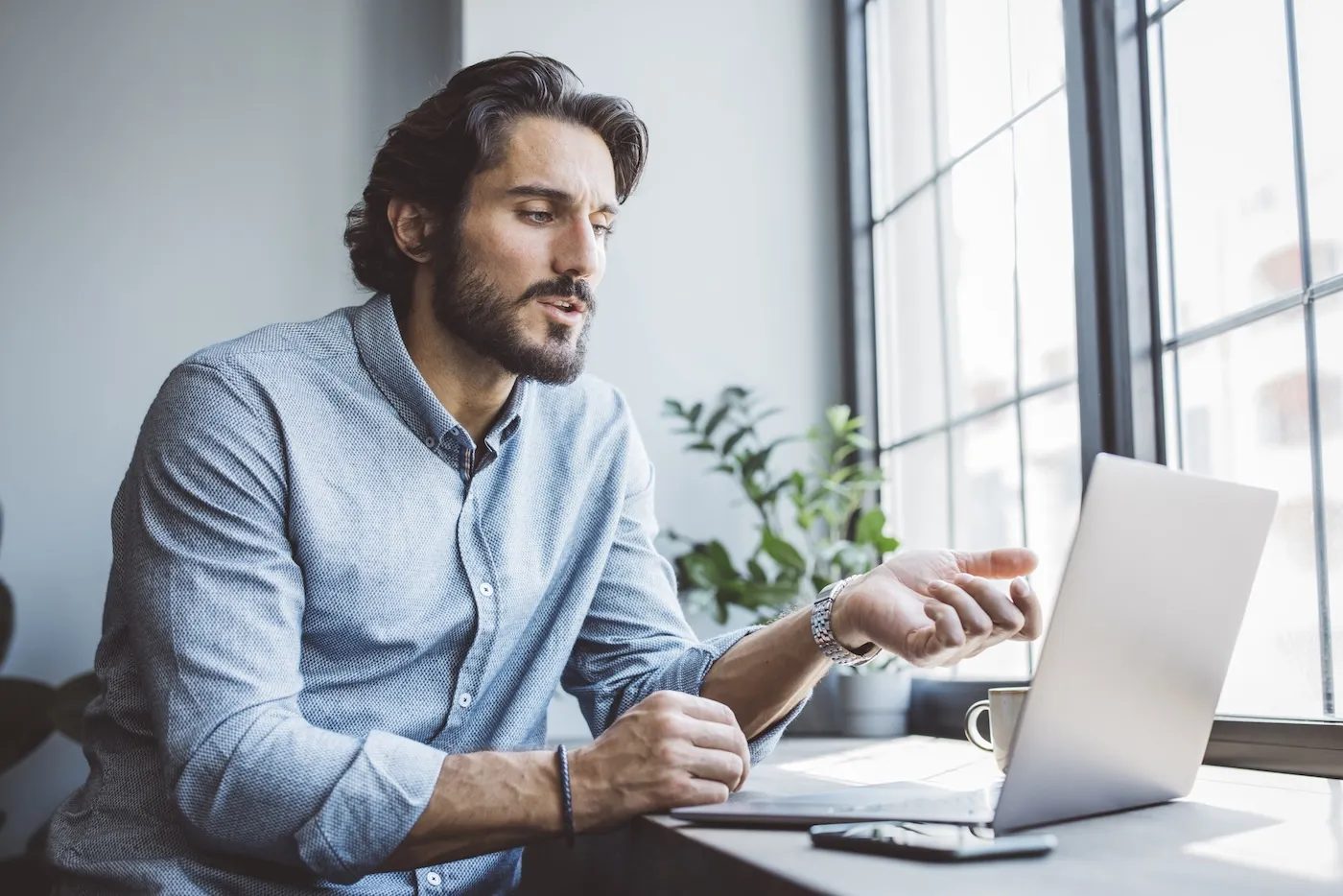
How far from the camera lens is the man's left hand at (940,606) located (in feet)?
3.52

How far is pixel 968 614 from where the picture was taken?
3.51 feet

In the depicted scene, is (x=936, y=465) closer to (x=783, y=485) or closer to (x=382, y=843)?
(x=783, y=485)

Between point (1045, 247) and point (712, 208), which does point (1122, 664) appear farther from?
point (712, 208)

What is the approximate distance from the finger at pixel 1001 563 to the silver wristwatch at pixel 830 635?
14 centimetres

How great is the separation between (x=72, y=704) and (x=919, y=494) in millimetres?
1814

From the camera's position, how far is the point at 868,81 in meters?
2.93

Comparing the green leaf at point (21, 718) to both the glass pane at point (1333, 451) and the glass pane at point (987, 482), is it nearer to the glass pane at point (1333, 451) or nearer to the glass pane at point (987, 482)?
the glass pane at point (987, 482)

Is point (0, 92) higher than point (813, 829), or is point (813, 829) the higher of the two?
point (0, 92)

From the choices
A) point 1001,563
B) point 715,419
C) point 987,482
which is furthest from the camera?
point 715,419

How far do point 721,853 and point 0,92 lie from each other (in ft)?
8.73

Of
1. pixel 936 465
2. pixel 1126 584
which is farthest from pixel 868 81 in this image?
pixel 1126 584

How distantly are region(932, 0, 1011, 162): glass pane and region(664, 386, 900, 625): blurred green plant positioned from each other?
645 millimetres

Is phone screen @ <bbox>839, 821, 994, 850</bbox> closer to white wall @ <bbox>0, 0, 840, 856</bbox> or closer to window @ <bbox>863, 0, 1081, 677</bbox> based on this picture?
window @ <bbox>863, 0, 1081, 677</bbox>

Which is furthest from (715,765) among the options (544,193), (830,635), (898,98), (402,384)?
(898,98)
